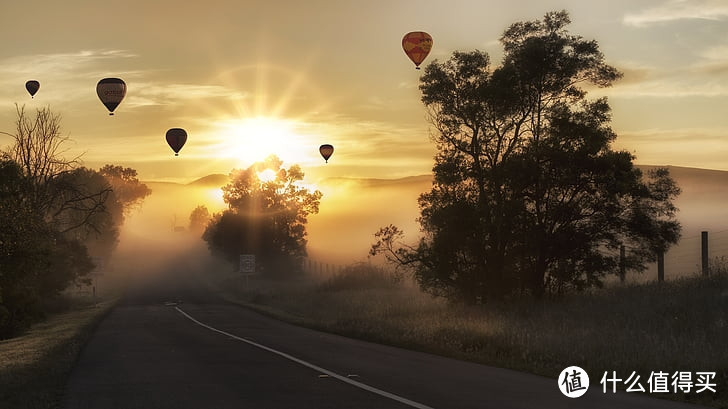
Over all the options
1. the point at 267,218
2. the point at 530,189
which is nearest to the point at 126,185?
the point at 267,218

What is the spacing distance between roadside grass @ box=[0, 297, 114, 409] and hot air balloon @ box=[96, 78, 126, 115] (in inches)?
838

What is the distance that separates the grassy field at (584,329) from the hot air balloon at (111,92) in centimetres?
2548

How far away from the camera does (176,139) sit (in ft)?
188

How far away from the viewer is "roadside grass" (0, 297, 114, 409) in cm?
1383

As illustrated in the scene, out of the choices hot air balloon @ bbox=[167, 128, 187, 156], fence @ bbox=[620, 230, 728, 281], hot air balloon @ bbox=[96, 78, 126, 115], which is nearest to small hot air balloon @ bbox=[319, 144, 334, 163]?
hot air balloon @ bbox=[167, 128, 187, 156]

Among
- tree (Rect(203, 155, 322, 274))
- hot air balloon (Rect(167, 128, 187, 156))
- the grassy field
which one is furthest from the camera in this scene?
tree (Rect(203, 155, 322, 274))

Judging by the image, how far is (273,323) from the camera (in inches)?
1323

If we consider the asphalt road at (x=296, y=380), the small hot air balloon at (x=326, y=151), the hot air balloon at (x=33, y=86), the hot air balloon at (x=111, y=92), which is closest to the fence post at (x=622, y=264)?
the asphalt road at (x=296, y=380)

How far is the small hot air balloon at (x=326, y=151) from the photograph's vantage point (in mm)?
72000

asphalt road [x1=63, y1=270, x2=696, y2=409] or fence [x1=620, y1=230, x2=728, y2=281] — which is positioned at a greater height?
fence [x1=620, y1=230, x2=728, y2=281]

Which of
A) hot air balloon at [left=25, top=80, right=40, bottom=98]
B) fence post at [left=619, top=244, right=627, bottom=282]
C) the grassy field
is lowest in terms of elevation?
the grassy field

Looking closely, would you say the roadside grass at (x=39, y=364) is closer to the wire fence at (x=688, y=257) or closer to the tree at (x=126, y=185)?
the wire fence at (x=688, y=257)

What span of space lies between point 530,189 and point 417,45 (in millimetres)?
14772

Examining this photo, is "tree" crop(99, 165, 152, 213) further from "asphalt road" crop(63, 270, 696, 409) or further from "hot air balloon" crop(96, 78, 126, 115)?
"asphalt road" crop(63, 270, 696, 409)
